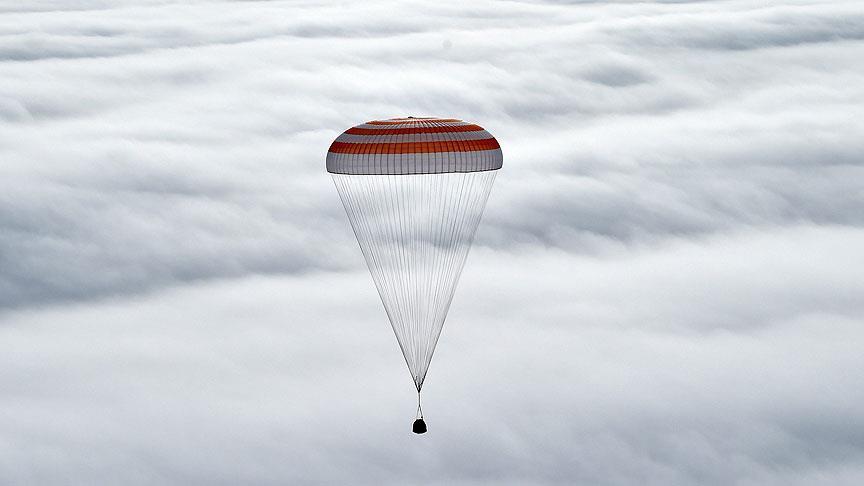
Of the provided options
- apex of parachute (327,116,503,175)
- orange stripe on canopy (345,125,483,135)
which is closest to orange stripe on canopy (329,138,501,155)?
apex of parachute (327,116,503,175)

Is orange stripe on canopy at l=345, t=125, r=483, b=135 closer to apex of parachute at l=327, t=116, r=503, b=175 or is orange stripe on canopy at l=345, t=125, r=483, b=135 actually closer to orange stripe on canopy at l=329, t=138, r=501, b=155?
apex of parachute at l=327, t=116, r=503, b=175

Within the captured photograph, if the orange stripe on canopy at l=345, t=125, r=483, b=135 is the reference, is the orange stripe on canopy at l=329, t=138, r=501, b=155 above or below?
below

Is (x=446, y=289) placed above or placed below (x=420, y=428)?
above

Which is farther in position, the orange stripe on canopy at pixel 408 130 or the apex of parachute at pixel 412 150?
the orange stripe on canopy at pixel 408 130

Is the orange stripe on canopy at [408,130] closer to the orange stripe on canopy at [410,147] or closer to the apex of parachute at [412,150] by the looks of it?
the apex of parachute at [412,150]

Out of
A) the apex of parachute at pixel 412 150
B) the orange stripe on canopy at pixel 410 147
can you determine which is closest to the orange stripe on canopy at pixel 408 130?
the apex of parachute at pixel 412 150

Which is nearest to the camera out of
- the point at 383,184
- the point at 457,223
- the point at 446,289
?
the point at 457,223

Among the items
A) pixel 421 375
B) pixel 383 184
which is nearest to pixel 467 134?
pixel 421 375

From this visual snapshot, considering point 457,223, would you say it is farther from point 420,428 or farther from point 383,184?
point 383,184
